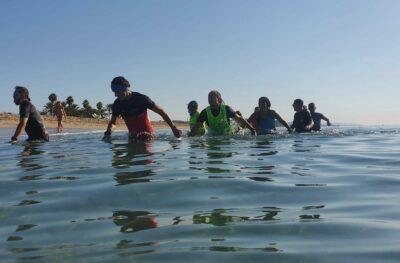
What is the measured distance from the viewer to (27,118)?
10852 millimetres

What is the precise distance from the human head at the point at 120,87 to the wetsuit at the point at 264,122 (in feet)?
15.7

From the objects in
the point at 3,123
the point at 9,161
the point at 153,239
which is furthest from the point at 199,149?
the point at 3,123

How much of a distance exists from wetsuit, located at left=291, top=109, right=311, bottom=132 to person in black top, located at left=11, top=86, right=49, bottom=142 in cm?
756

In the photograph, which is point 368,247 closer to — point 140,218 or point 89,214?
point 140,218

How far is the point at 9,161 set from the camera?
729cm

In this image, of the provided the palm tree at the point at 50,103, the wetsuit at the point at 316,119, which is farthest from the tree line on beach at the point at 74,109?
the wetsuit at the point at 316,119

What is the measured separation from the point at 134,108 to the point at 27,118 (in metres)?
2.53

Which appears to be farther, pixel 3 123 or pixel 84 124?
pixel 84 124

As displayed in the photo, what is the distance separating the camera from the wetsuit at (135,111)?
33.4 feet

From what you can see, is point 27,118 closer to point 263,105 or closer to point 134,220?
point 263,105

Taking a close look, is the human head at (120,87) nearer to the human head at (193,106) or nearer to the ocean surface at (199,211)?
the ocean surface at (199,211)

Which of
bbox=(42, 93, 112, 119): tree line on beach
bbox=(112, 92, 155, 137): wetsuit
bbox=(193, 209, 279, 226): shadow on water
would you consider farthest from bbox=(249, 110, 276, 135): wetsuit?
bbox=(42, 93, 112, 119): tree line on beach

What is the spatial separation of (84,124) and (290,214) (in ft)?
124

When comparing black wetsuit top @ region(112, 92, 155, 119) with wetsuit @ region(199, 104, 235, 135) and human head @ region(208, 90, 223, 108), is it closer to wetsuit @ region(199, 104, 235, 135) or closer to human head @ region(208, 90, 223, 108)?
human head @ region(208, 90, 223, 108)
